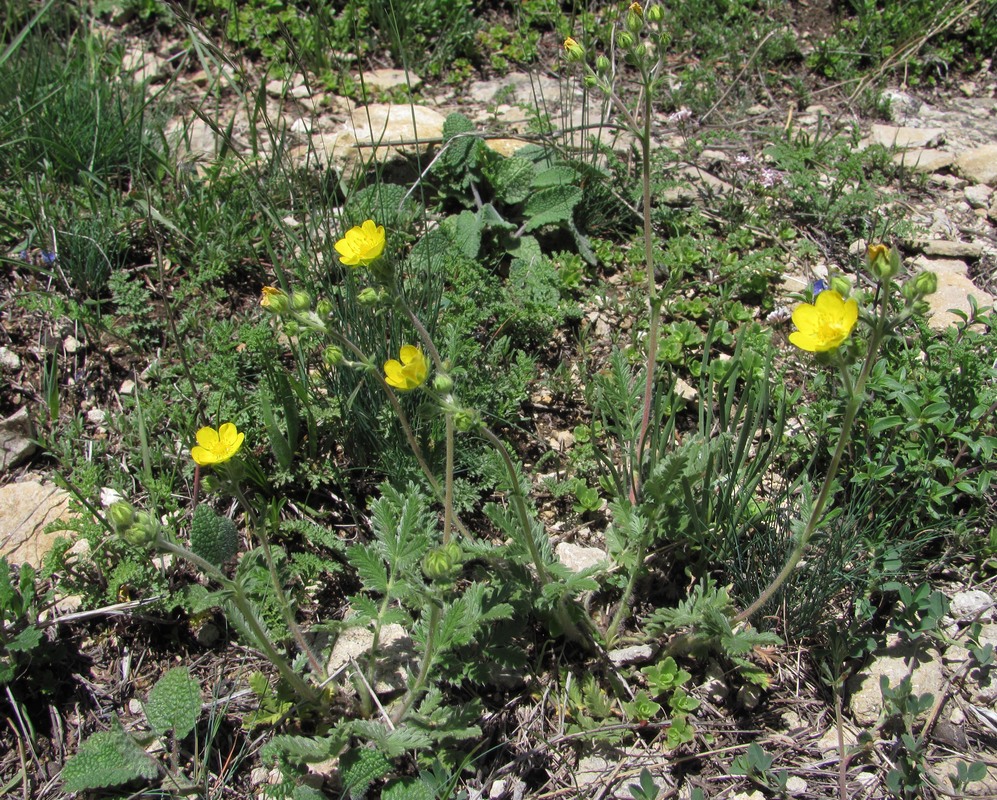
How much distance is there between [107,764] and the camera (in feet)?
6.64

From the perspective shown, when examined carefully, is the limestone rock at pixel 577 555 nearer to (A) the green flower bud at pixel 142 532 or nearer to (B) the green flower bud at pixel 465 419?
(B) the green flower bud at pixel 465 419

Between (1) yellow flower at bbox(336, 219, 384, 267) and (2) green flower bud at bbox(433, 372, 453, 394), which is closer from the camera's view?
(2) green flower bud at bbox(433, 372, 453, 394)

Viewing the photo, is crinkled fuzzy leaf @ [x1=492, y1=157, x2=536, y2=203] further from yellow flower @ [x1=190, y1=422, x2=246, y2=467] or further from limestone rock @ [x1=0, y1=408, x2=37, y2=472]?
limestone rock @ [x1=0, y1=408, x2=37, y2=472]

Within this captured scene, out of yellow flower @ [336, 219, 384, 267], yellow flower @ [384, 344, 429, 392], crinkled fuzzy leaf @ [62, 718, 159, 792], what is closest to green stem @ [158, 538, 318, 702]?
crinkled fuzzy leaf @ [62, 718, 159, 792]

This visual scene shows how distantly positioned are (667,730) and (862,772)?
1.72 ft

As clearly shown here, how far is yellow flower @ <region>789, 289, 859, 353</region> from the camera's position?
173 cm

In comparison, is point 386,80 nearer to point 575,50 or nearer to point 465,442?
point 575,50

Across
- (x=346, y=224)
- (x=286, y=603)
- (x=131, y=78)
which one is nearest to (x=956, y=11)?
(x=346, y=224)

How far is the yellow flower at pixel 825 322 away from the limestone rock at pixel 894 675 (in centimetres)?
107

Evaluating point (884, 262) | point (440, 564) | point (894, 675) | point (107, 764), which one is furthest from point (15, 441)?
point (894, 675)

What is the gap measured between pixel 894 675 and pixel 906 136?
2.95m

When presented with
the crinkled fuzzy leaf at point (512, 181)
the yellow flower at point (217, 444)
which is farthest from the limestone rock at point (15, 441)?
the crinkled fuzzy leaf at point (512, 181)

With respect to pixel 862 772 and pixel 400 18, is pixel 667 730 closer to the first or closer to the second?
pixel 862 772

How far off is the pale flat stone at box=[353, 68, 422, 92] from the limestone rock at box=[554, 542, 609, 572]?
2.84 m
